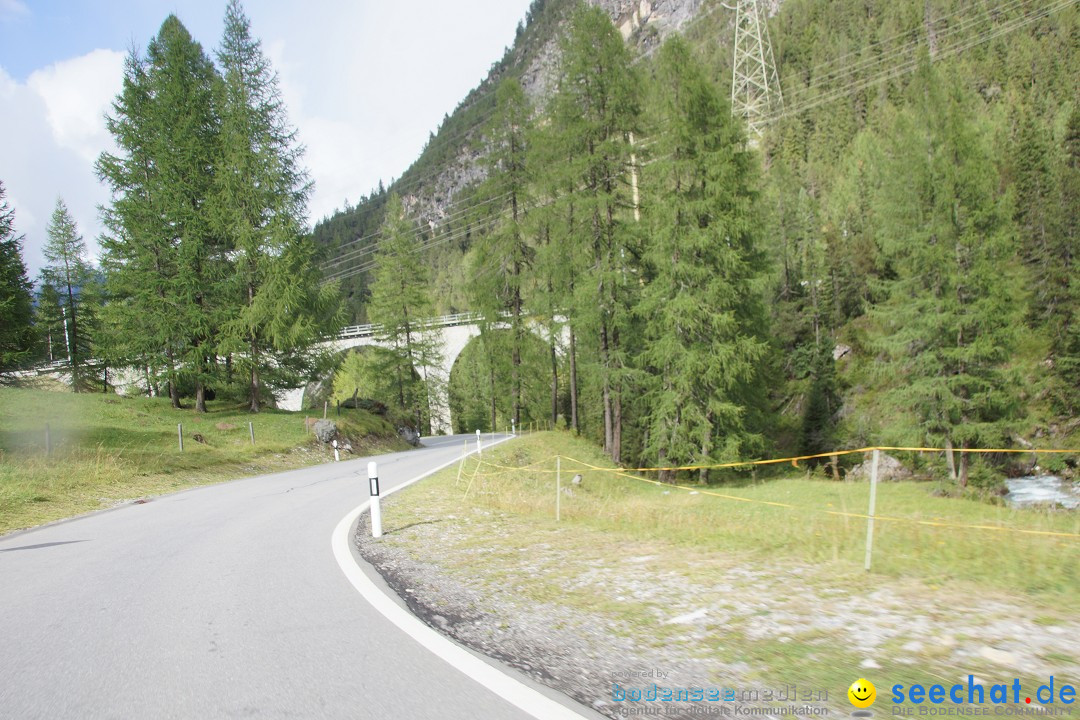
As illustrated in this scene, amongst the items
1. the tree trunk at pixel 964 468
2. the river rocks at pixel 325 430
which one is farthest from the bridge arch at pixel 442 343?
the tree trunk at pixel 964 468

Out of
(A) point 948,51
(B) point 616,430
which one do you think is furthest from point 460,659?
(A) point 948,51

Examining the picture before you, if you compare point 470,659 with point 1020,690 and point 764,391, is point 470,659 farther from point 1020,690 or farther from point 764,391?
point 764,391

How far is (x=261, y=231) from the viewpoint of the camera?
25328mm

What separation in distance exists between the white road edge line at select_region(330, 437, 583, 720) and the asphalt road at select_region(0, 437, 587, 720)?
0.22ft

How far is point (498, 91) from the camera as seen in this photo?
87.8 ft

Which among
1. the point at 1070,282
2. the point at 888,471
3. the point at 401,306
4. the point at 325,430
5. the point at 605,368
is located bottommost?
the point at 888,471

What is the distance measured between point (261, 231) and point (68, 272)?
31.2 m

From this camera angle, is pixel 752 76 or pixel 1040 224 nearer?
pixel 1040 224

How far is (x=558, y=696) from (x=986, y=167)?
27.0 meters

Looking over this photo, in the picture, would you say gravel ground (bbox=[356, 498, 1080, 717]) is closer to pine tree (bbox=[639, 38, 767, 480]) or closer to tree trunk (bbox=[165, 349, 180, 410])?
pine tree (bbox=[639, 38, 767, 480])

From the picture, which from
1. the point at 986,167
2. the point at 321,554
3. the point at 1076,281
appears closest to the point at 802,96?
the point at 1076,281

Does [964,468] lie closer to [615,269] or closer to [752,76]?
[615,269]

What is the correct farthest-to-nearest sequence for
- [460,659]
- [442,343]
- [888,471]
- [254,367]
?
1. [442,343]
2. [888,471]
3. [254,367]
4. [460,659]

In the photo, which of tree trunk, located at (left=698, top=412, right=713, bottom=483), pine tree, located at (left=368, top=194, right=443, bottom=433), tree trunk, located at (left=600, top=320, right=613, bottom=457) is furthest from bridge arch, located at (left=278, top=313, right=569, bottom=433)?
tree trunk, located at (left=698, top=412, right=713, bottom=483)
